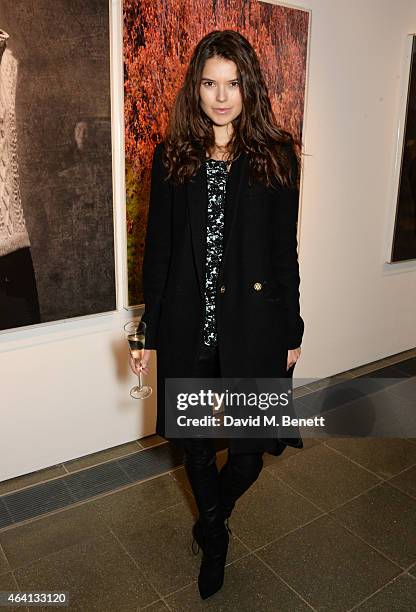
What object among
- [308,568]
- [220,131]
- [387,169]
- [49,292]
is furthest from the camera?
[387,169]

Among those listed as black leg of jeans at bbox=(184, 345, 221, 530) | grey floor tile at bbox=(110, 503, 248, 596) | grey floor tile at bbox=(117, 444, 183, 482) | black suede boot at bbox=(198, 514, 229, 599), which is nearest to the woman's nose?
black leg of jeans at bbox=(184, 345, 221, 530)

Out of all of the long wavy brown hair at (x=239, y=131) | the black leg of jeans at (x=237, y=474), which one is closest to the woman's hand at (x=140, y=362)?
the black leg of jeans at (x=237, y=474)

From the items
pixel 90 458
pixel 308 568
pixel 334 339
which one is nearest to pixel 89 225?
pixel 90 458

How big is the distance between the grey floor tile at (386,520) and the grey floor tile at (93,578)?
0.86m

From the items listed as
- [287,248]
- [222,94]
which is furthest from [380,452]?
[222,94]

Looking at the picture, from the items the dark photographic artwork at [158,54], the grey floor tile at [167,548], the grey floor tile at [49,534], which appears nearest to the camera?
the grey floor tile at [167,548]

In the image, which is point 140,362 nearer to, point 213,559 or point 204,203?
point 204,203

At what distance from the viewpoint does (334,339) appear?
3.61 metres

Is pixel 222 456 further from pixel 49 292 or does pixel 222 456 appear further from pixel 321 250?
pixel 321 250

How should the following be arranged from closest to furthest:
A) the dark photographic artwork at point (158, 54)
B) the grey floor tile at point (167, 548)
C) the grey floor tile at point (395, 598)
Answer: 1. the grey floor tile at point (395, 598)
2. the grey floor tile at point (167, 548)
3. the dark photographic artwork at point (158, 54)

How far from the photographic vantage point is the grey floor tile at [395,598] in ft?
6.01

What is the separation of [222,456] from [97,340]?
820mm

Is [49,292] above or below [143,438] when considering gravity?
above

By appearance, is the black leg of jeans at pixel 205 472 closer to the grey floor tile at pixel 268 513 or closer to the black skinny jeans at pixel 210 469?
the black skinny jeans at pixel 210 469
